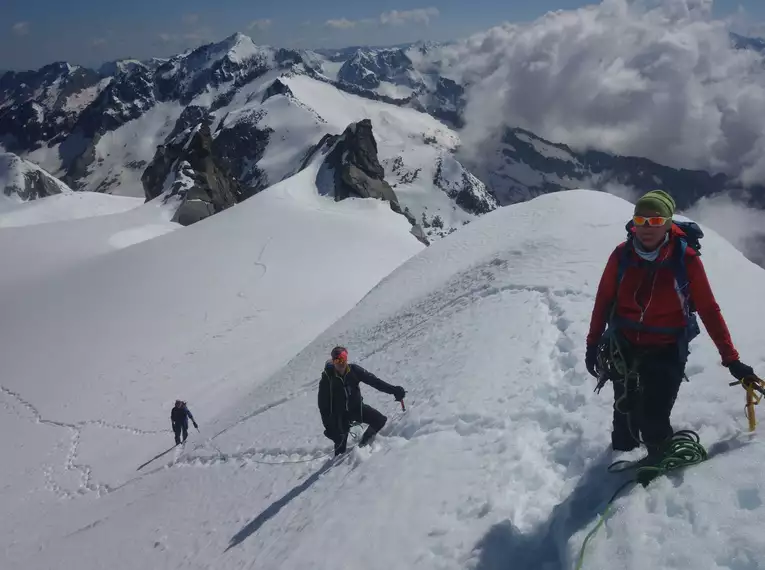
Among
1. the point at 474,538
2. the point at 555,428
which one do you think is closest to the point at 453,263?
the point at 555,428

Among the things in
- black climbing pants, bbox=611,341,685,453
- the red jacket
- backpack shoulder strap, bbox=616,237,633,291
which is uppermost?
backpack shoulder strap, bbox=616,237,633,291

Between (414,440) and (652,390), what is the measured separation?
4.78 m

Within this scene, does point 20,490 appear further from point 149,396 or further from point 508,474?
point 508,474

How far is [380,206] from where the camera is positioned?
6650cm

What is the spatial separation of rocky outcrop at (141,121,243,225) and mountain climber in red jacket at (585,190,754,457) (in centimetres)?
7051

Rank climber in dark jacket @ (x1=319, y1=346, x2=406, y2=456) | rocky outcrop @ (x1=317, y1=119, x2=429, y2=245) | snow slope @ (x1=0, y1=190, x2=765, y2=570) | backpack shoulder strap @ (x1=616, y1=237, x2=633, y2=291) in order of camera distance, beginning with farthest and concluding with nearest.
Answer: rocky outcrop @ (x1=317, y1=119, x2=429, y2=245)
climber in dark jacket @ (x1=319, y1=346, x2=406, y2=456)
snow slope @ (x1=0, y1=190, x2=765, y2=570)
backpack shoulder strap @ (x1=616, y1=237, x2=633, y2=291)

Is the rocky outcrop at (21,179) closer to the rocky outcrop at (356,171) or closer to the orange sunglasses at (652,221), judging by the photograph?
the rocky outcrop at (356,171)

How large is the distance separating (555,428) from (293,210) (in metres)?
51.3

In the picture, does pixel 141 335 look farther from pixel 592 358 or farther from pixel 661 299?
pixel 661 299

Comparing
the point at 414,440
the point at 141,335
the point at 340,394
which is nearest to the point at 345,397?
the point at 340,394

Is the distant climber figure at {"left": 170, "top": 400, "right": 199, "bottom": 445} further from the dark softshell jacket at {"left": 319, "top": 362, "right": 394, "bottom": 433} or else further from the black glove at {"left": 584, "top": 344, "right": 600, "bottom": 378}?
the black glove at {"left": 584, "top": 344, "right": 600, "bottom": 378}

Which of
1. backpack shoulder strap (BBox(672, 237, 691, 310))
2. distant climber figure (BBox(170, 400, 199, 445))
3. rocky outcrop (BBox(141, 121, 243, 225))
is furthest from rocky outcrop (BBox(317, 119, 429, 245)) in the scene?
backpack shoulder strap (BBox(672, 237, 691, 310))

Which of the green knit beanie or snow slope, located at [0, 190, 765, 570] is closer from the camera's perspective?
the green knit beanie

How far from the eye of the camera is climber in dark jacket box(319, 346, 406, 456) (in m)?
10.1
